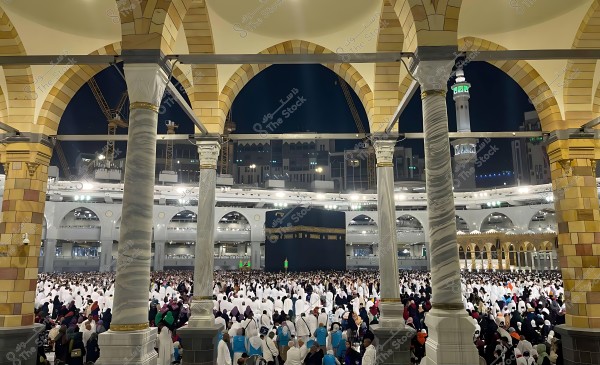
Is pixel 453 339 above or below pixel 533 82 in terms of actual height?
below

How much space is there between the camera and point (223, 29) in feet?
27.6

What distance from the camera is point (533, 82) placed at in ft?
28.1

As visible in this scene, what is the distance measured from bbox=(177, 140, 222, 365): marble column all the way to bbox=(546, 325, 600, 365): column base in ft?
20.7

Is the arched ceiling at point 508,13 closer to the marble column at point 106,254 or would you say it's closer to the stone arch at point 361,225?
the marble column at point 106,254

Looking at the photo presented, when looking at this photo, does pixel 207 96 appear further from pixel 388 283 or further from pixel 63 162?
pixel 63 162

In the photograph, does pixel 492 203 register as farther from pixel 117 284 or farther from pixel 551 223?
pixel 117 284

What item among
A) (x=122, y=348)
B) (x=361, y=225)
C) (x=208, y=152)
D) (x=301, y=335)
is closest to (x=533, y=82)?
(x=208, y=152)

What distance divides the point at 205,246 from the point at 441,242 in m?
5.21

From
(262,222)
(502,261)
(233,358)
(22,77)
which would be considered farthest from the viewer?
(262,222)

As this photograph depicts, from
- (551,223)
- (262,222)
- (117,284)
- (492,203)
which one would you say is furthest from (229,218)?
(117,284)

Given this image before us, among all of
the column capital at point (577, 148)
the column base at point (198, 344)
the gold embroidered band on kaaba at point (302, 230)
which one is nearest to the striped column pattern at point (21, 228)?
the column base at point (198, 344)

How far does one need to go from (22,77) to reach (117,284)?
596 cm

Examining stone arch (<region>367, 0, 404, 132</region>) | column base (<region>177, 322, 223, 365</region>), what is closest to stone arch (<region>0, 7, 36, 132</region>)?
column base (<region>177, 322, 223, 365</region>)

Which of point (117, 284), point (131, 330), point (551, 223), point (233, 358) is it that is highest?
point (551, 223)
